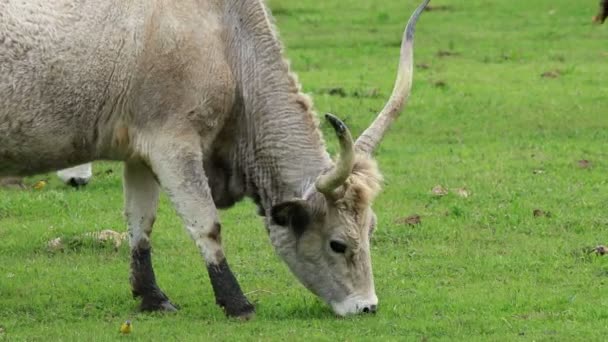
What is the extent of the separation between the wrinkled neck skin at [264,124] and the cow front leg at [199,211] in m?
0.41

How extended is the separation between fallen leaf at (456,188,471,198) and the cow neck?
375 centimetres

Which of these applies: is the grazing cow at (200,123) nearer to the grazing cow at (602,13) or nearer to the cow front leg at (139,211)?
the cow front leg at (139,211)

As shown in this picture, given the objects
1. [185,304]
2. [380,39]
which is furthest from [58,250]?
[380,39]

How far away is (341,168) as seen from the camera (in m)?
Answer: 9.23

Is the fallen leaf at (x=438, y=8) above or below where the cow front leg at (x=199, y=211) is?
below

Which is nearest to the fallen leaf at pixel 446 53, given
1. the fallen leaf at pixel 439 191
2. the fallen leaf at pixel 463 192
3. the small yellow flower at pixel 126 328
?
the fallen leaf at pixel 439 191

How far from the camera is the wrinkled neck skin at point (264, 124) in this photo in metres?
9.79

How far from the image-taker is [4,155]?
9.29m

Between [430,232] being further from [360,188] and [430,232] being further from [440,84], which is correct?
[440,84]

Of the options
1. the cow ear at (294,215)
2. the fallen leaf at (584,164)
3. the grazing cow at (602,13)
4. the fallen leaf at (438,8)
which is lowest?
the fallen leaf at (438,8)

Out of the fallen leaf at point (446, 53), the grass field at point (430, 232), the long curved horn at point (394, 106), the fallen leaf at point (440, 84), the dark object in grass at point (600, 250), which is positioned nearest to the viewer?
the grass field at point (430, 232)

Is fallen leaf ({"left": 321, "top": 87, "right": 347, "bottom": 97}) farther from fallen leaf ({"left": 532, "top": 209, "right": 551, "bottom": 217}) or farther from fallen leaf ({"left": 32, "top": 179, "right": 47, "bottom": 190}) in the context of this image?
fallen leaf ({"left": 532, "top": 209, "right": 551, "bottom": 217})

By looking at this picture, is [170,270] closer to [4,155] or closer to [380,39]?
[4,155]

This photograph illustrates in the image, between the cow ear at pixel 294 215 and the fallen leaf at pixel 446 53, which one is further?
the fallen leaf at pixel 446 53
